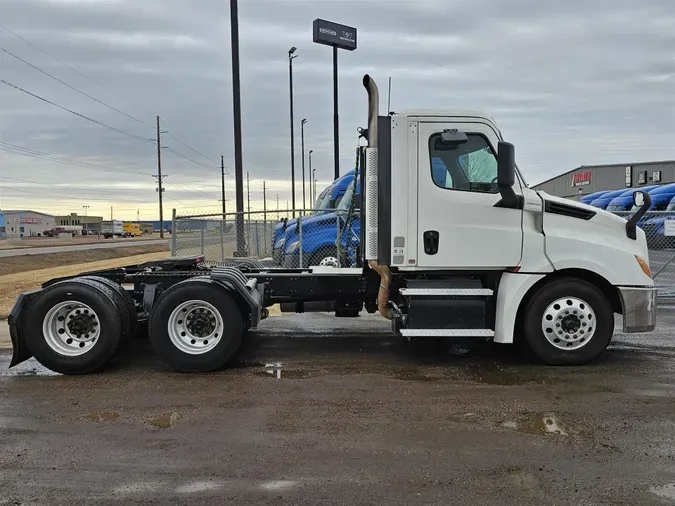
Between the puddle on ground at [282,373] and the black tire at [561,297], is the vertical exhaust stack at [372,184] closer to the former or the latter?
the puddle on ground at [282,373]

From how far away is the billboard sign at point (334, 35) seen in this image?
84.2ft

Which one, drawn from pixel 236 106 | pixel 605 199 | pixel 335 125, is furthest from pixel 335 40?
pixel 605 199

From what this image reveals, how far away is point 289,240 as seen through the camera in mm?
13492

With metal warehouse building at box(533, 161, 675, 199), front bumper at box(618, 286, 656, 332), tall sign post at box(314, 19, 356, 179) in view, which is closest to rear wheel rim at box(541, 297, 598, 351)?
front bumper at box(618, 286, 656, 332)

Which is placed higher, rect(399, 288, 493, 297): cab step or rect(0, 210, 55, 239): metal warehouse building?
rect(0, 210, 55, 239): metal warehouse building

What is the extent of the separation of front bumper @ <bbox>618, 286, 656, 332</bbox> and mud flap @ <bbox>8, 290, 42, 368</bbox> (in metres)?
6.70

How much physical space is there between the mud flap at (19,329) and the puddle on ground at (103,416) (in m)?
1.71

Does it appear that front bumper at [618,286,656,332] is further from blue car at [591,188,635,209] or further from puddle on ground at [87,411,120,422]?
blue car at [591,188,635,209]

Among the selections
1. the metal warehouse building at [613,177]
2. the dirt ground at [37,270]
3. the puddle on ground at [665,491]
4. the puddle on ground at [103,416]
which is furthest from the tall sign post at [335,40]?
the metal warehouse building at [613,177]

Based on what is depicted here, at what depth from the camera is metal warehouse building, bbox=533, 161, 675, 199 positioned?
1818 inches

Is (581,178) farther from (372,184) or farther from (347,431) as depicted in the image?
(347,431)

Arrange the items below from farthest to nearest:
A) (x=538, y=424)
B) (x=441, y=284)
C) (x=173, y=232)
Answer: (x=173, y=232), (x=441, y=284), (x=538, y=424)

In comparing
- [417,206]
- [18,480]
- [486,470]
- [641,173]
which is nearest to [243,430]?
[18,480]

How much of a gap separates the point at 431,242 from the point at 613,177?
55.3m
